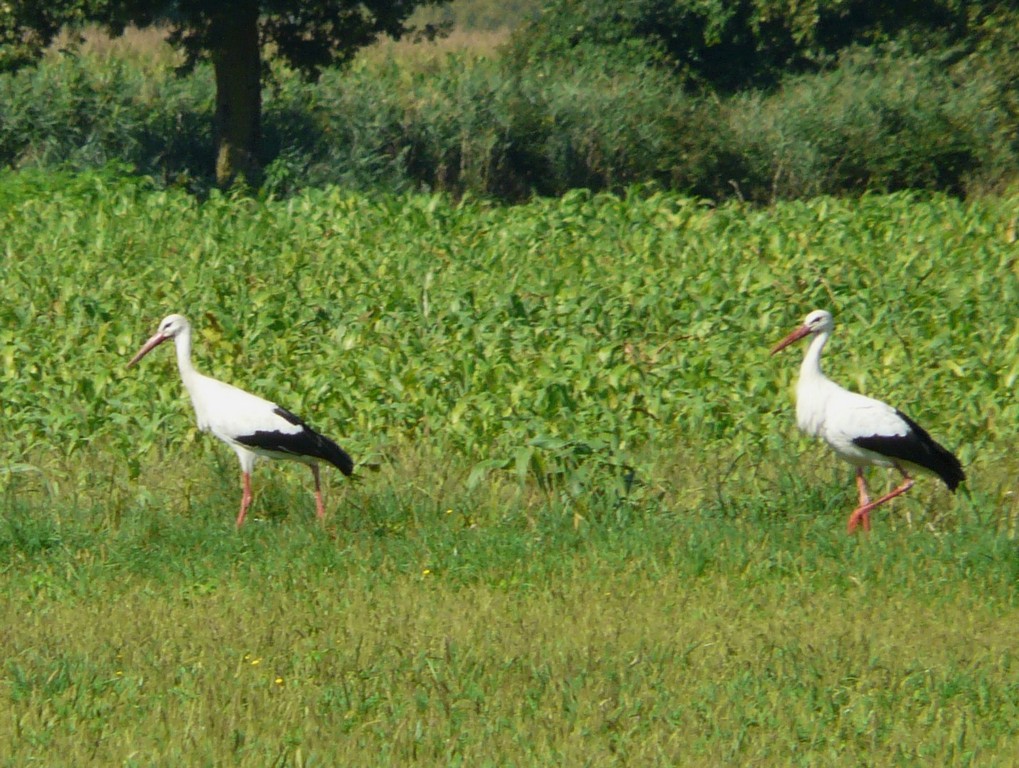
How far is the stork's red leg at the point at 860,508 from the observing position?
758 centimetres

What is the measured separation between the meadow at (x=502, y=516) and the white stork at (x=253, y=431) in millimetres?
165

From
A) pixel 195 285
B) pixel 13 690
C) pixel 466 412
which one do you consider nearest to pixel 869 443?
pixel 466 412

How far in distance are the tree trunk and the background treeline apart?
0.88 m

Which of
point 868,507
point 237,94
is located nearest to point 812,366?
point 868,507

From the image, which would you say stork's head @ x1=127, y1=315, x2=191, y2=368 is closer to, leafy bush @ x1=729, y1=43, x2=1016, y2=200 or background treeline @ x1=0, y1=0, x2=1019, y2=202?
background treeline @ x1=0, y1=0, x2=1019, y2=202

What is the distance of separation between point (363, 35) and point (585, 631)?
57.6ft

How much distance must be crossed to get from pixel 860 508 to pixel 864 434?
0.37 m

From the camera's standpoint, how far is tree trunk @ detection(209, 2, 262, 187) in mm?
22266

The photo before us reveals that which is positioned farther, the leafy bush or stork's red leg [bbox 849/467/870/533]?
the leafy bush

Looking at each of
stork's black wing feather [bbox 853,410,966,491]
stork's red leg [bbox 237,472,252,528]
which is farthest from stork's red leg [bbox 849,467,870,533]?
stork's red leg [bbox 237,472,252,528]

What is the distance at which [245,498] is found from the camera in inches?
309

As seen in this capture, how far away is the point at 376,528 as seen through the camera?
298 inches

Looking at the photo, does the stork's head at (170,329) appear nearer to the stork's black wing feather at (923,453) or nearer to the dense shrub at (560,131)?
the stork's black wing feather at (923,453)

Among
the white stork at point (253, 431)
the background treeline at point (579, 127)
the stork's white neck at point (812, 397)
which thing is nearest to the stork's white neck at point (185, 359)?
the white stork at point (253, 431)
